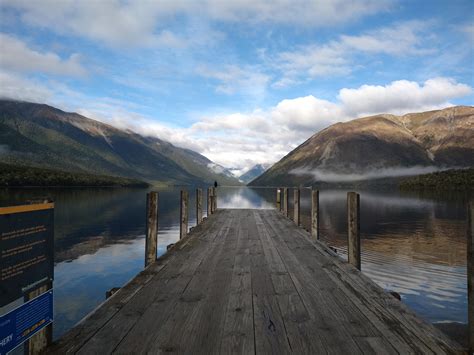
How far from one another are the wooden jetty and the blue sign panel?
530 millimetres

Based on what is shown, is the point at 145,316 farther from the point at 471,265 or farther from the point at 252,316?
the point at 471,265

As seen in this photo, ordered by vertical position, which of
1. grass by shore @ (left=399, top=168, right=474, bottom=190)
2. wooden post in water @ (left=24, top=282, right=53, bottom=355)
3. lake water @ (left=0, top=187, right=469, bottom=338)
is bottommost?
lake water @ (left=0, top=187, right=469, bottom=338)

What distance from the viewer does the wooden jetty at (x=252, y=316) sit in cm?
403

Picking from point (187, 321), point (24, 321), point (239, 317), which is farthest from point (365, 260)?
point (24, 321)

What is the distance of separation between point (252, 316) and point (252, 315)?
39mm

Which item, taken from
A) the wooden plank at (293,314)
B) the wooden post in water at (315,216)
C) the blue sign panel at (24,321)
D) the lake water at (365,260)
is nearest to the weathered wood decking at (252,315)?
the wooden plank at (293,314)

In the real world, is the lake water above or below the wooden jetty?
below

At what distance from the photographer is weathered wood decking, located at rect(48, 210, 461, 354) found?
159 inches

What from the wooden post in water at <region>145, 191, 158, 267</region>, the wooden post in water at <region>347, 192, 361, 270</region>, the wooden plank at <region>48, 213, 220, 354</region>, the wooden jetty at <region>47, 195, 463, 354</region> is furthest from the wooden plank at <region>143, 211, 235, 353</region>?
the wooden post in water at <region>347, 192, 361, 270</region>

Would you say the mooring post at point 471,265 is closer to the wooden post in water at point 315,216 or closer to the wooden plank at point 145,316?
the wooden plank at point 145,316

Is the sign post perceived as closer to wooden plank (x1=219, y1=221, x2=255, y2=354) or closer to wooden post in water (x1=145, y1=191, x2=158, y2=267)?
wooden plank (x1=219, y1=221, x2=255, y2=354)

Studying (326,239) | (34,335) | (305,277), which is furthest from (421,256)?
(34,335)

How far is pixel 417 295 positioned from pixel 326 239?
46.6 feet

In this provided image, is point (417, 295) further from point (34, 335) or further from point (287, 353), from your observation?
point (34, 335)
